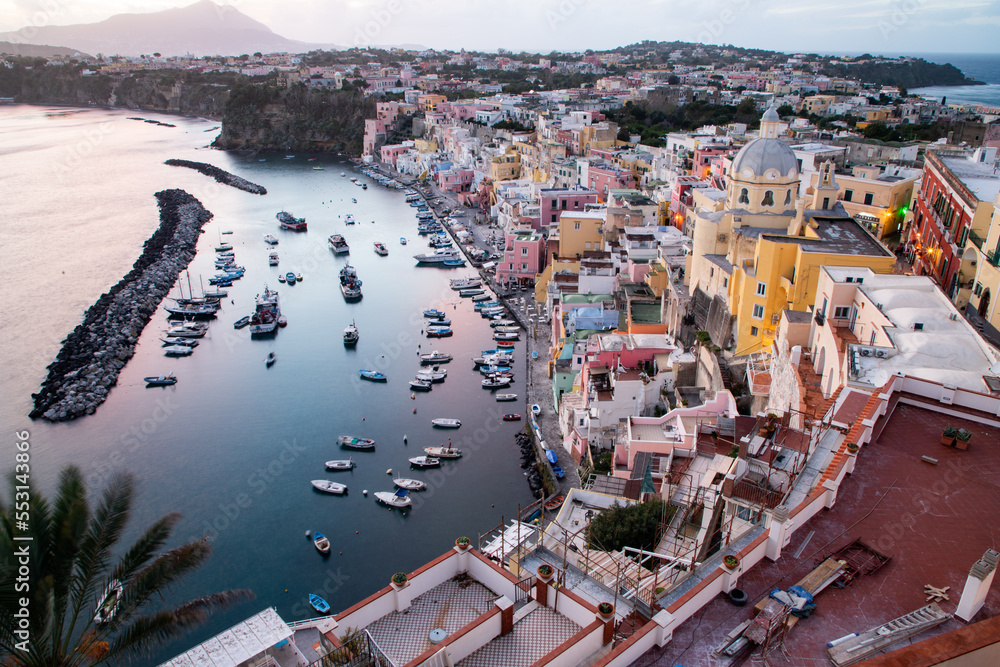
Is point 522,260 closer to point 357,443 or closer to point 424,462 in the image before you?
point 357,443

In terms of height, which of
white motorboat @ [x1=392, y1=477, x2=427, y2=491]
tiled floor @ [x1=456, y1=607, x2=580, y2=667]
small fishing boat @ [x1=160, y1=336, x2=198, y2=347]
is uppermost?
tiled floor @ [x1=456, y1=607, x2=580, y2=667]

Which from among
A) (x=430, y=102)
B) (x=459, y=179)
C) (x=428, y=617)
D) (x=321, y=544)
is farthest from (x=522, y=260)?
(x=430, y=102)

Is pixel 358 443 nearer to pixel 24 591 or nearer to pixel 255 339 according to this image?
pixel 255 339

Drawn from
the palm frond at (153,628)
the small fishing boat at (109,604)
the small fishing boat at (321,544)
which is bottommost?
the small fishing boat at (321,544)

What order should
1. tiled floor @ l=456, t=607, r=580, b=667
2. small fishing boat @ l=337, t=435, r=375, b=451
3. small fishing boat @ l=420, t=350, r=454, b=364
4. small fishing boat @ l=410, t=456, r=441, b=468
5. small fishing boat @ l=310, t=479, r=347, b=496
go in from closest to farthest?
tiled floor @ l=456, t=607, r=580, b=667 → small fishing boat @ l=310, t=479, r=347, b=496 → small fishing boat @ l=410, t=456, r=441, b=468 → small fishing boat @ l=337, t=435, r=375, b=451 → small fishing boat @ l=420, t=350, r=454, b=364

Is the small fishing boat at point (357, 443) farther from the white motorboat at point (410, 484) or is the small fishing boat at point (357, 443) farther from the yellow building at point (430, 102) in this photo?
the yellow building at point (430, 102)

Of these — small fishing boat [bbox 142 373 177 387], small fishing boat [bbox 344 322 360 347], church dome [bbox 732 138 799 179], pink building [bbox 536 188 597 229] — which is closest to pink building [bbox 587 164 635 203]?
pink building [bbox 536 188 597 229]

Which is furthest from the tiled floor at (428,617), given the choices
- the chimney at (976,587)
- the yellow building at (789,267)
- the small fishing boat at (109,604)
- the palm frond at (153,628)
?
the yellow building at (789,267)

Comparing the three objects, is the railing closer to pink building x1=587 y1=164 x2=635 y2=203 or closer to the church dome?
the church dome
